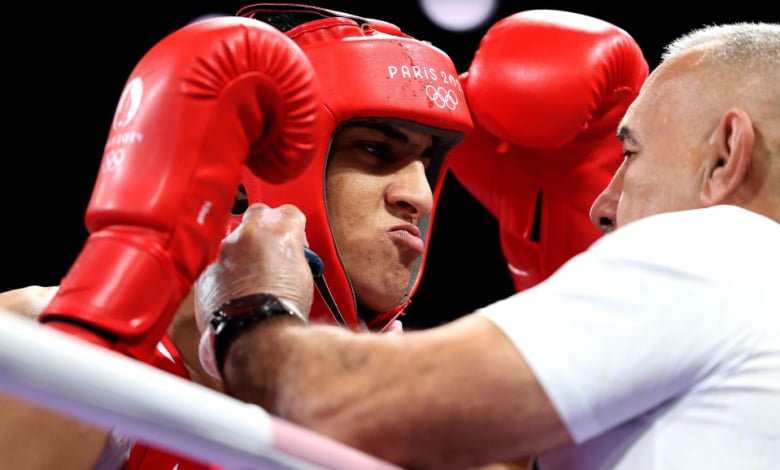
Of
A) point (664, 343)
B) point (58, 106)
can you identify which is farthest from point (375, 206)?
point (58, 106)

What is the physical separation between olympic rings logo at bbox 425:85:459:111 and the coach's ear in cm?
62

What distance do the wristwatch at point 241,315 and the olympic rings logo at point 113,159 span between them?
0.76ft

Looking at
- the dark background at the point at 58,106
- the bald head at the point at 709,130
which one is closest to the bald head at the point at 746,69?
the bald head at the point at 709,130

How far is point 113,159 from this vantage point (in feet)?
3.63

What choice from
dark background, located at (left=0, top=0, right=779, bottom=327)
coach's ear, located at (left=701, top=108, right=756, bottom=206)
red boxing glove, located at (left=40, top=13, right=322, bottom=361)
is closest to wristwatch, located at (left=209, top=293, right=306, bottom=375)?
red boxing glove, located at (left=40, top=13, right=322, bottom=361)

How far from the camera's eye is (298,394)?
969 millimetres

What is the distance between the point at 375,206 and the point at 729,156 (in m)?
0.72

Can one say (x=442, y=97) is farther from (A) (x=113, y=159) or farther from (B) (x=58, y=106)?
(B) (x=58, y=106)

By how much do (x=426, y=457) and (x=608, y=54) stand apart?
130 centimetres

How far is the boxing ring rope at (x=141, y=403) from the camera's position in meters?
0.63

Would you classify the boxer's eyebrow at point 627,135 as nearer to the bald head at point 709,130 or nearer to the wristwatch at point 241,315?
the bald head at point 709,130

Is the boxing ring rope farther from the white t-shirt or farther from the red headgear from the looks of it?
the red headgear

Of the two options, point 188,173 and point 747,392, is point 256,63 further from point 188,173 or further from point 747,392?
point 747,392

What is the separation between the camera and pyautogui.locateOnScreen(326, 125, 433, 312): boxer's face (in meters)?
1.74
